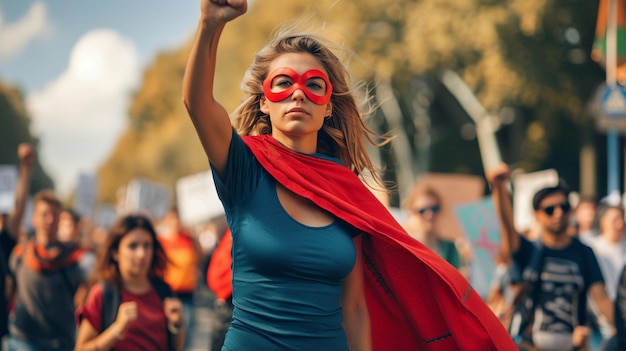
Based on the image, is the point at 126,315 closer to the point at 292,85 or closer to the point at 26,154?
the point at 292,85

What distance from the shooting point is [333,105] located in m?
3.59

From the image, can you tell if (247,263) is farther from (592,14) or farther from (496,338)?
(592,14)

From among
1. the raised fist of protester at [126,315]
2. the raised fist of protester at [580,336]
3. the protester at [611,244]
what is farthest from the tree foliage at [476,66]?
the raised fist of protester at [126,315]

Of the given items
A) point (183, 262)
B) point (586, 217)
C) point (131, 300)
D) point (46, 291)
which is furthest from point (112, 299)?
point (586, 217)

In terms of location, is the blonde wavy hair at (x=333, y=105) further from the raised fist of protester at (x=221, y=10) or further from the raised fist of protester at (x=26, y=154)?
the raised fist of protester at (x=26, y=154)

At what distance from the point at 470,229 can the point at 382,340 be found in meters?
5.67

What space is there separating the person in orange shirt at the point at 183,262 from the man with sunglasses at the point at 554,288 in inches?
175

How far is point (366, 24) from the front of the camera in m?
28.2

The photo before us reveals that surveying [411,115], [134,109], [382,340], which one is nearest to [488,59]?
[411,115]

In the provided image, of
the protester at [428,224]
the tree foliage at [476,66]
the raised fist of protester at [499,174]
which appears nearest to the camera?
the raised fist of protester at [499,174]

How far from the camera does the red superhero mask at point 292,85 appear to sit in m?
3.30

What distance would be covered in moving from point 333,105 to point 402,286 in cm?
70

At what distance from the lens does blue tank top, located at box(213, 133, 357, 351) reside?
3.04 m

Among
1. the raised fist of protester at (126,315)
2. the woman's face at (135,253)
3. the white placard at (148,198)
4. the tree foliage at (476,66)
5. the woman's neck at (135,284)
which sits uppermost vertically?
the tree foliage at (476,66)
